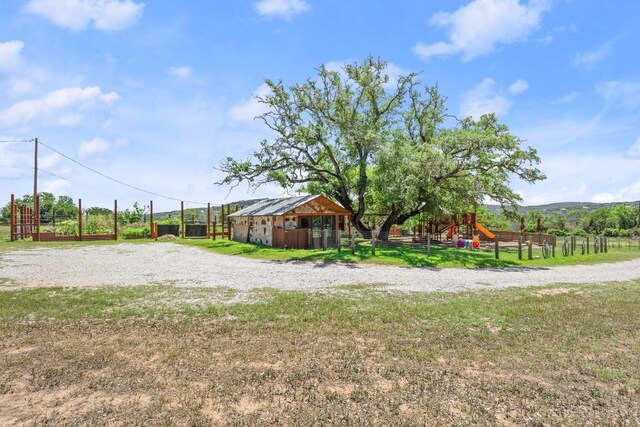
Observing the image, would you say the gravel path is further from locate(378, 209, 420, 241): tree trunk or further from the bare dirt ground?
locate(378, 209, 420, 241): tree trunk

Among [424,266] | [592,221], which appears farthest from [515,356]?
[592,221]

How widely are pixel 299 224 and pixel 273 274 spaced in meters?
12.4

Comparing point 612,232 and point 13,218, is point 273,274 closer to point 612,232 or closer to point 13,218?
point 13,218

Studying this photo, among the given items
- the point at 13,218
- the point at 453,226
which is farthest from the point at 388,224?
the point at 13,218

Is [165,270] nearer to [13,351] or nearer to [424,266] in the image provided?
[13,351]

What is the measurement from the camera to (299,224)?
2653cm

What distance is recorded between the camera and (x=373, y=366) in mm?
5539

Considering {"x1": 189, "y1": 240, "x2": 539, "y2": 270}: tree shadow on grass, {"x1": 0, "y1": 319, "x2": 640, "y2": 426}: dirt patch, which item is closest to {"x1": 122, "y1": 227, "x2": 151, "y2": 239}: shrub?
{"x1": 189, "y1": 240, "x2": 539, "y2": 270}: tree shadow on grass

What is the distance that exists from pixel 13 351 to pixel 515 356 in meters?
7.51

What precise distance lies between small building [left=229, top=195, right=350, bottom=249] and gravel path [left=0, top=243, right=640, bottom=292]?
5.88 meters

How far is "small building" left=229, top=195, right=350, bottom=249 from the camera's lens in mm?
23969

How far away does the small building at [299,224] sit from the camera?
2397cm

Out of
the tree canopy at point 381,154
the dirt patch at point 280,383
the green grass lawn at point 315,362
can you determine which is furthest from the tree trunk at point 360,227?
the dirt patch at point 280,383

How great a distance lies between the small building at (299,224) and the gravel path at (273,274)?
19.3ft
